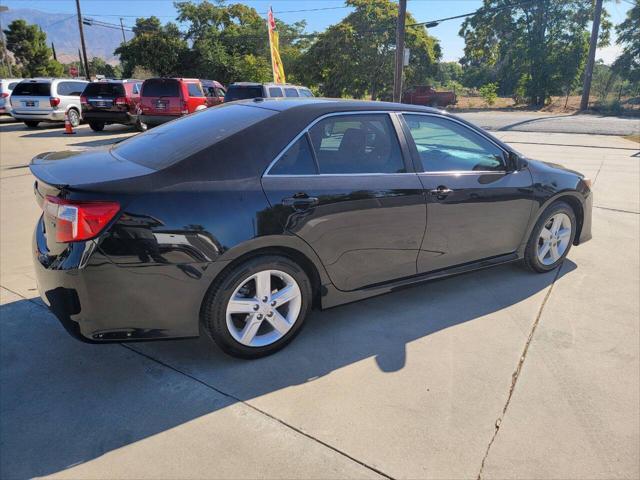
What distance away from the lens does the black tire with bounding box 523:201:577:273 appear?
4215mm

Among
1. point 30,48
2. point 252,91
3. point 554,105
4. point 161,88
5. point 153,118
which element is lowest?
point 554,105

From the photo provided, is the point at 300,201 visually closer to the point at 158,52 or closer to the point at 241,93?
the point at 241,93

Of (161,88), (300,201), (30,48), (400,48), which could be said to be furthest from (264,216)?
(30,48)

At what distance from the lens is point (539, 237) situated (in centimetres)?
427

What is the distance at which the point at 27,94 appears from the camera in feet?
53.5

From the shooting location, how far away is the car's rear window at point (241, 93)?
12680 mm

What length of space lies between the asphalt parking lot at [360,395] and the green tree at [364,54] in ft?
117

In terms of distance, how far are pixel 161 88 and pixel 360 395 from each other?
45.2 feet

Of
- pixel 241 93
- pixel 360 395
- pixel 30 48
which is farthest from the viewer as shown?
pixel 30 48

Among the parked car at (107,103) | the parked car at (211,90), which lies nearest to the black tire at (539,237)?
the parked car at (211,90)

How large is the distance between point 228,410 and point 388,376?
97 cm

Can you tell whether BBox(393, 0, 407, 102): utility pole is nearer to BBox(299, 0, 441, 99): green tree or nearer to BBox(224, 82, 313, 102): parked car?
BBox(224, 82, 313, 102): parked car

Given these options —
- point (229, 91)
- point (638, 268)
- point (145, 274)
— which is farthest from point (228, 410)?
point (229, 91)

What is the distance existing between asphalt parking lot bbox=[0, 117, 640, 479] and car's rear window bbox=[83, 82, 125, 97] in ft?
44.7
